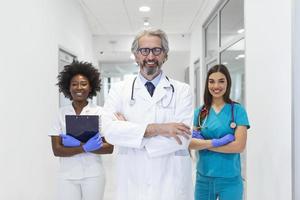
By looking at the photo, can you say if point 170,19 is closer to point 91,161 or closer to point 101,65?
point 101,65

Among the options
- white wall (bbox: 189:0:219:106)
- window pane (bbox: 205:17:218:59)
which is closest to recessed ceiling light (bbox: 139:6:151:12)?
white wall (bbox: 189:0:219:106)

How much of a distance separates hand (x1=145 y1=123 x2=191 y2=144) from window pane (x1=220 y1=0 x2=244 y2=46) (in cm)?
235

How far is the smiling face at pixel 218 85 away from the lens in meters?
2.20

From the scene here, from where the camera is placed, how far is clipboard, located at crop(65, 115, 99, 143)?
2.11 meters

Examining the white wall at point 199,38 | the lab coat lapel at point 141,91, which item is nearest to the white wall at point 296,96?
the lab coat lapel at point 141,91

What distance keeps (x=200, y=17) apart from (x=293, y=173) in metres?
4.91

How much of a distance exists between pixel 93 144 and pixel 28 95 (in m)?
1.28

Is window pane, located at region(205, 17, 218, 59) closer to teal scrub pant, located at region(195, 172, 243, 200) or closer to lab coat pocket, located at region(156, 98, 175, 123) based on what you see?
teal scrub pant, located at region(195, 172, 243, 200)

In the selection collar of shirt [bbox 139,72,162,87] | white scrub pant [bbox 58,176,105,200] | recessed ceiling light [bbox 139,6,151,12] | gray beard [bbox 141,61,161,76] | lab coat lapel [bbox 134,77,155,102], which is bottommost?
white scrub pant [bbox 58,176,105,200]

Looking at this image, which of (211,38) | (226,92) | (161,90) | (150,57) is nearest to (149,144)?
(161,90)

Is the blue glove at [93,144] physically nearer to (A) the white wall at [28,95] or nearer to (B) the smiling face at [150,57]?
(B) the smiling face at [150,57]

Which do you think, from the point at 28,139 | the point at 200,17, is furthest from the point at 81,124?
the point at 200,17

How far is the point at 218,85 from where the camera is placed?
219 centimetres

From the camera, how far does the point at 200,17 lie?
6.43m
